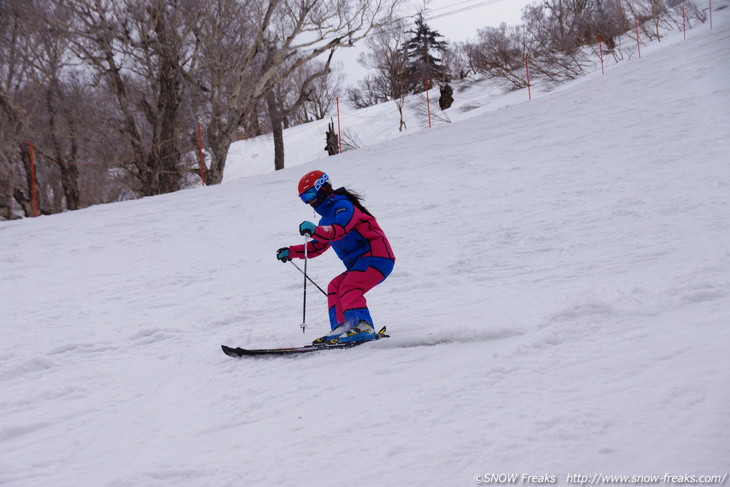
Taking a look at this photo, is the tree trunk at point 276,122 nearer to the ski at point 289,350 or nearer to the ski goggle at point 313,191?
the ski goggle at point 313,191

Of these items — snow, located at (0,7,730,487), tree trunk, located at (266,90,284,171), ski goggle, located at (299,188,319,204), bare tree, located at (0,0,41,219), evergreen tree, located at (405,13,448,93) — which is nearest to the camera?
snow, located at (0,7,730,487)

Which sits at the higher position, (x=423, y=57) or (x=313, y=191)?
(x=423, y=57)

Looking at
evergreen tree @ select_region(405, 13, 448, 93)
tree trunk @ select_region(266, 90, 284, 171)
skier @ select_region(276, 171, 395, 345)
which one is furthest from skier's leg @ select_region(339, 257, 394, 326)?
evergreen tree @ select_region(405, 13, 448, 93)

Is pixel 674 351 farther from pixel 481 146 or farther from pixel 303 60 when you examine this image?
pixel 303 60

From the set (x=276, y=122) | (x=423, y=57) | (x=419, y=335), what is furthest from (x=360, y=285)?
(x=423, y=57)

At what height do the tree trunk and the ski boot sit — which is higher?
the tree trunk

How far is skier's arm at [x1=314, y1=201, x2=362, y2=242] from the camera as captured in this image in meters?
4.24

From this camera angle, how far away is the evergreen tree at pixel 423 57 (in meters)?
41.4

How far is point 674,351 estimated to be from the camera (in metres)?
3.06

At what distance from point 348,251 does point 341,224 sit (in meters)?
0.34

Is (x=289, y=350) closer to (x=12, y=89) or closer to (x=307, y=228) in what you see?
(x=307, y=228)

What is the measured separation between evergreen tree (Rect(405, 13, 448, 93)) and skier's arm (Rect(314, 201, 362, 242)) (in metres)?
36.9

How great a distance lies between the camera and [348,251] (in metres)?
4.63

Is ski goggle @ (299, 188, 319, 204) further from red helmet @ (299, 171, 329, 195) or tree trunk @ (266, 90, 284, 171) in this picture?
tree trunk @ (266, 90, 284, 171)
